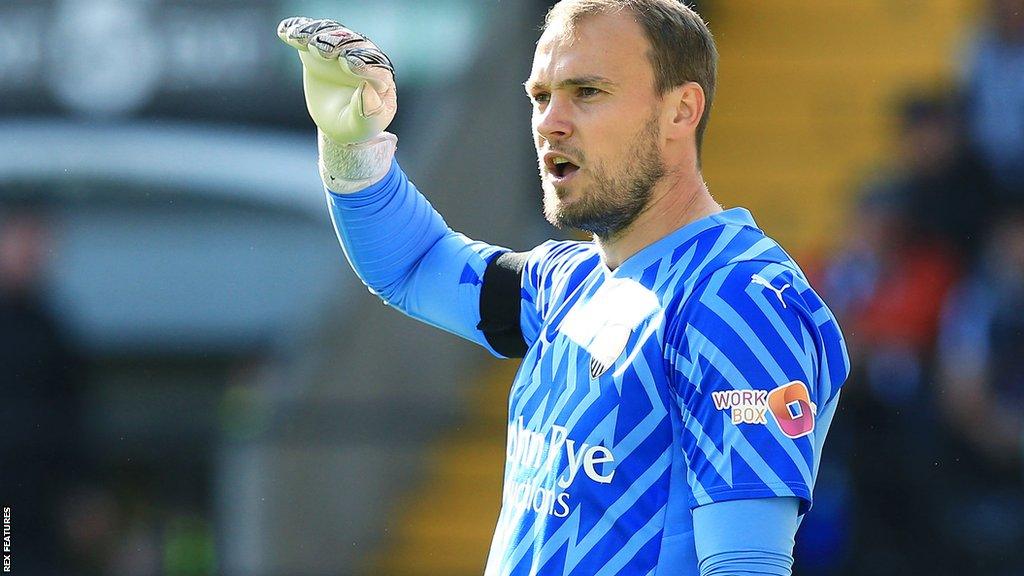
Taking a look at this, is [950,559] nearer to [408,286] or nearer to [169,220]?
[408,286]

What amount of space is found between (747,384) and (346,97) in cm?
101

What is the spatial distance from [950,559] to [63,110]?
6256 millimetres

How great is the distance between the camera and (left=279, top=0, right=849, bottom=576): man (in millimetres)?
2248

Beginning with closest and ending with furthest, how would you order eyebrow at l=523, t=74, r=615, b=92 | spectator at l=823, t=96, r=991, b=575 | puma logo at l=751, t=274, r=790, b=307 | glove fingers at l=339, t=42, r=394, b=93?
1. puma logo at l=751, t=274, r=790, b=307
2. eyebrow at l=523, t=74, r=615, b=92
3. glove fingers at l=339, t=42, r=394, b=93
4. spectator at l=823, t=96, r=991, b=575

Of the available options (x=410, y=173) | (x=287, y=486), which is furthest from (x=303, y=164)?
(x=287, y=486)

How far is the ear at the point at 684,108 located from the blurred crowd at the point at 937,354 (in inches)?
121

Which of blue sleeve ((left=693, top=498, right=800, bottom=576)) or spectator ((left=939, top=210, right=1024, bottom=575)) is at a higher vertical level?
blue sleeve ((left=693, top=498, right=800, bottom=576))

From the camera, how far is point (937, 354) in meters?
5.78

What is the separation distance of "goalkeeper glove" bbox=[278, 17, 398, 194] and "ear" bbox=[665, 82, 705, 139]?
20.9 inches

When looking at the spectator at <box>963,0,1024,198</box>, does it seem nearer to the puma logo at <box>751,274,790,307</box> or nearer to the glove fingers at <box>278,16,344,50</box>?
the glove fingers at <box>278,16,344,50</box>

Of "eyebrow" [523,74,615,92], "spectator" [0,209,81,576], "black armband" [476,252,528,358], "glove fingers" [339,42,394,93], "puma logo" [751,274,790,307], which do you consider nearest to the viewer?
"puma logo" [751,274,790,307]

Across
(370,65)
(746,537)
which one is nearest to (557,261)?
(370,65)

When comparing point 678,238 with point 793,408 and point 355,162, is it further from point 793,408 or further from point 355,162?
point 355,162
